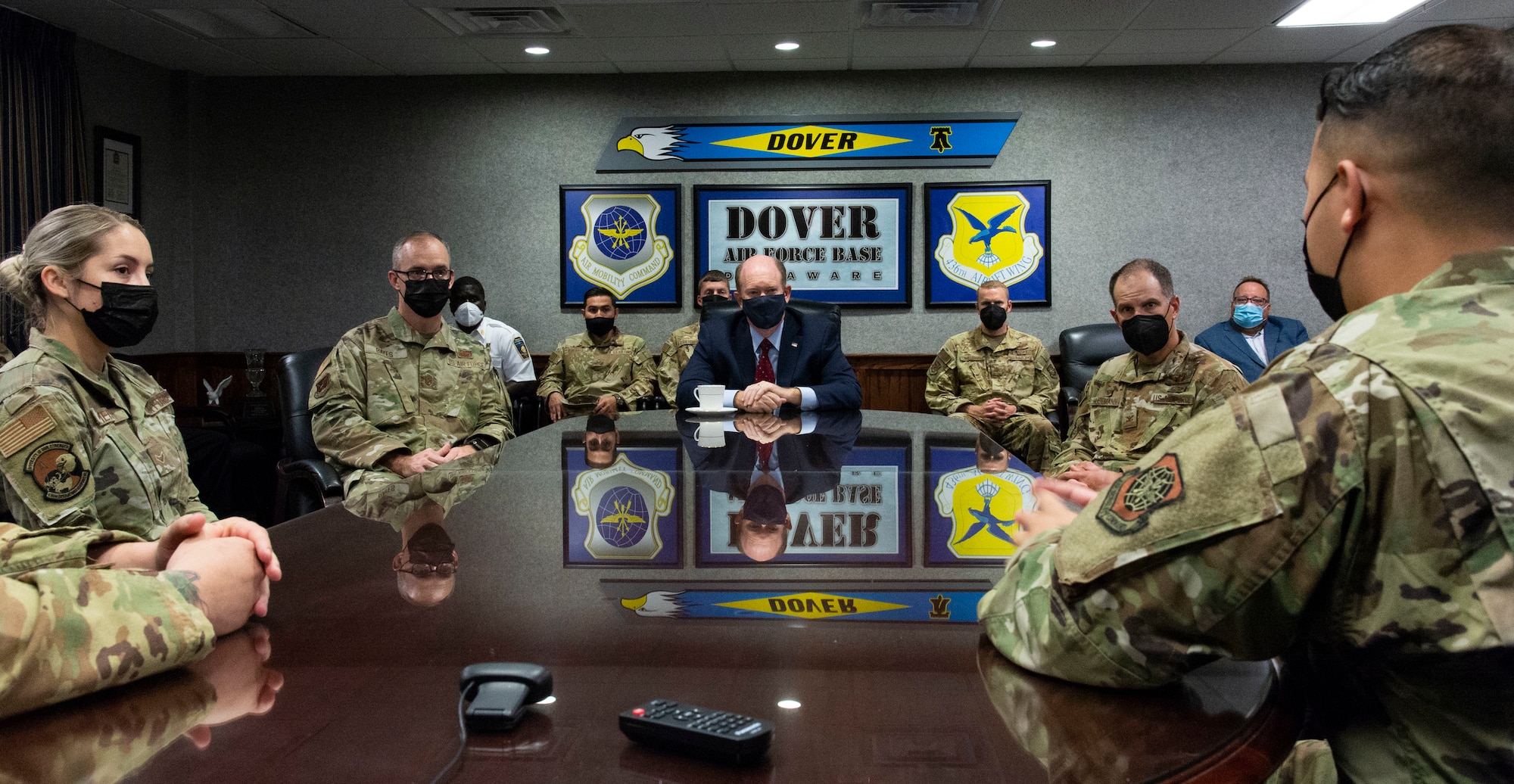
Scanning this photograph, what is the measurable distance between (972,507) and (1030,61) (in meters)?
4.83

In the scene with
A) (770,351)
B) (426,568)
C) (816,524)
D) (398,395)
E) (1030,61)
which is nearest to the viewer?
(426,568)

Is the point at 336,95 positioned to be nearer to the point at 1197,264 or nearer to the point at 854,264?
the point at 854,264

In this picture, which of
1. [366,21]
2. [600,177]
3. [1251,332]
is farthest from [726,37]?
[1251,332]

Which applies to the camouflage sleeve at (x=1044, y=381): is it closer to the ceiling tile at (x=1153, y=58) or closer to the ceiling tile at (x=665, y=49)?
the ceiling tile at (x=1153, y=58)

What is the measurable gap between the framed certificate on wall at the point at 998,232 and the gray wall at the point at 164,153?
4.69 metres

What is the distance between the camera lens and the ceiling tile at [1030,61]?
5.52 metres

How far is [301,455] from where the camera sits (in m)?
2.85

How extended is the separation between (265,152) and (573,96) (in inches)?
79.8

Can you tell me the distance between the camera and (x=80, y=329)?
1.88 m

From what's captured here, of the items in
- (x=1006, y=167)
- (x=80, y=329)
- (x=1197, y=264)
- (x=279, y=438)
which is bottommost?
(x=279, y=438)

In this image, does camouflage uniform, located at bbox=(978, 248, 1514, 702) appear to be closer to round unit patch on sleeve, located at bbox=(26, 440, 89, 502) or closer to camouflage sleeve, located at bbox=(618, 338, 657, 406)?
round unit patch on sleeve, located at bbox=(26, 440, 89, 502)

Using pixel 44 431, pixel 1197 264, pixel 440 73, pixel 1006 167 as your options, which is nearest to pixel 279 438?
pixel 440 73

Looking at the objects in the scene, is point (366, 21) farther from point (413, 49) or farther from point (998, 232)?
point (998, 232)

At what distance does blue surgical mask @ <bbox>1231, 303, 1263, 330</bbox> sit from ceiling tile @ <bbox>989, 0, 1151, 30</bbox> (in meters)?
1.72
